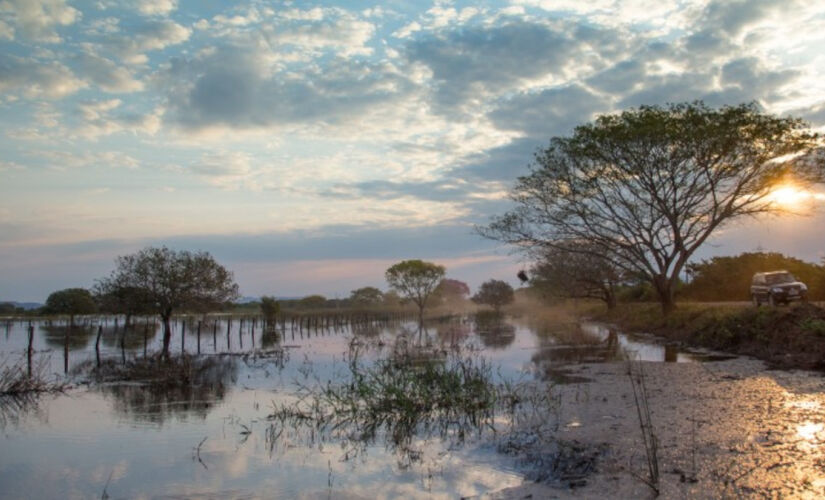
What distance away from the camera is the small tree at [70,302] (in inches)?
2613

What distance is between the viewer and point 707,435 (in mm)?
8422

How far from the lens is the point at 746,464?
A: 6.91m

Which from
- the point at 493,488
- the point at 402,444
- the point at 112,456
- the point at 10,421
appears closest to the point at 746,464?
the point at 493,488

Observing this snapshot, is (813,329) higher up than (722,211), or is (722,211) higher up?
(722,211)

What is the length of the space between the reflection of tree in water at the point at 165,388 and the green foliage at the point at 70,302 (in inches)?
1943

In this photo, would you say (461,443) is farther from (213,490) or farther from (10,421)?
(10,421)

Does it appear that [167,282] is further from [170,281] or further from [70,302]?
[70,302]

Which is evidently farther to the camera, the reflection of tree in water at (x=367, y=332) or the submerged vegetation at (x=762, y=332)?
the reflection of tree in water at (x=367, y=332)

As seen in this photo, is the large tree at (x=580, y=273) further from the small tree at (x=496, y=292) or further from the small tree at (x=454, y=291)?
the small tree at (x=454, y=291)

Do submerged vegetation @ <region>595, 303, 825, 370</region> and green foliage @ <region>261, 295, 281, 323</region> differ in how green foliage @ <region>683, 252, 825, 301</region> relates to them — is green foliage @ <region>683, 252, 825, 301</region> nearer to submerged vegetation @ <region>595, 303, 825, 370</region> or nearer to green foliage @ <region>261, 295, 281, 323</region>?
submerged vegetation @ <region>595, 303, 825, 370</region>

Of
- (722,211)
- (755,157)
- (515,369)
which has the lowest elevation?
(515,369)

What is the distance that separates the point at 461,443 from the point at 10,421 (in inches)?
393

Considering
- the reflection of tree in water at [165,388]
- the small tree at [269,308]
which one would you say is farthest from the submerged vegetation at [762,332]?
the small tree at [269,308]

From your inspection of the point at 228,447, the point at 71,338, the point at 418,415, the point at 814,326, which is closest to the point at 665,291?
the point at 814,326
